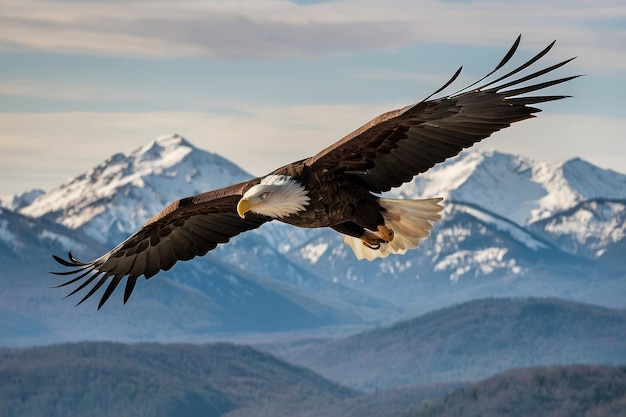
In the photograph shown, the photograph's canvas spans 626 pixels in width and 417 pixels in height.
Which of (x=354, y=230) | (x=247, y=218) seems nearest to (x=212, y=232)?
(x=247, y=218)

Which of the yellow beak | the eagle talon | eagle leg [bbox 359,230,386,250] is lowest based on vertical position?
the eagle talon

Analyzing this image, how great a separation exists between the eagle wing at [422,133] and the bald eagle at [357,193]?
0.05ft

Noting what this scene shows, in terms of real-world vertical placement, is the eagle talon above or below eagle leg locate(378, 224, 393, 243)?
below

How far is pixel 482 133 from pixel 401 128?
1281mm

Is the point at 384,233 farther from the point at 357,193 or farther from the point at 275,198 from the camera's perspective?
the point at 275,198

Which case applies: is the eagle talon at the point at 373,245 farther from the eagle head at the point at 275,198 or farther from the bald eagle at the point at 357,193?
the eagle head at the point at 275,198

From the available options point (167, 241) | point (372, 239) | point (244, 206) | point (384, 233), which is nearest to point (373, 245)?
point (372, 239)

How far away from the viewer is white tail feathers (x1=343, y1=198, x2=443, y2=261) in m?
22.1

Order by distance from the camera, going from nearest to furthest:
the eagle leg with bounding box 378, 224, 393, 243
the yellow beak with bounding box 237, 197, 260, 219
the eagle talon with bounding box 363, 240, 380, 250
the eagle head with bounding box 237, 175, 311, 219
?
the yellow beak with bounding box 237, 197, 260, 219, the eagle head with bounding box 237, 175, 311, 219, the eagle leg with bounding box 378, 224, 393, 243, the eagle talon with bounding box 363, 240, 380, 250

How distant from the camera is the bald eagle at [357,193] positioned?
1972 centimetres

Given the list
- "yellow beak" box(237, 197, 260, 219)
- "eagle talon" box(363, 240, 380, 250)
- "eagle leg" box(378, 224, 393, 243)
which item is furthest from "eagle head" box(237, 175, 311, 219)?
"eagle talon" box(363, 240, 380, 250)

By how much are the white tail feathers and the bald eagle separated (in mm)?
15

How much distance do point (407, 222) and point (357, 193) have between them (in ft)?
4.47

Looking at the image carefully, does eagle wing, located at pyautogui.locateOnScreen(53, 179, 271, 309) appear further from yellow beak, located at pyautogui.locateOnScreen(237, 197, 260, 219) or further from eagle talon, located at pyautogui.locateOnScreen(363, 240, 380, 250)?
yellow beak, located at pyautogui.locateOnScreen(237, 197, 260, 219)
